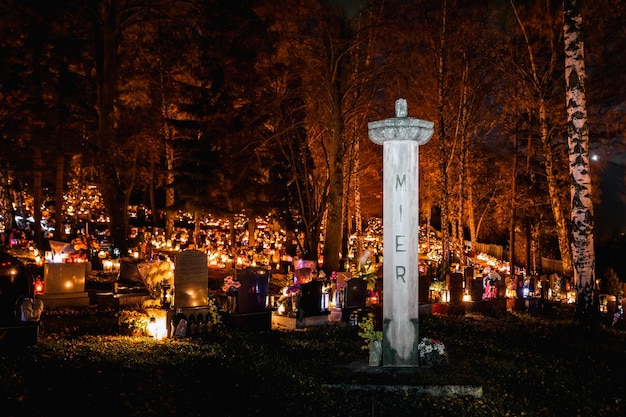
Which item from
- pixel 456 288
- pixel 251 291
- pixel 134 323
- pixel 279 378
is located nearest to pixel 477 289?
pixel 456 288

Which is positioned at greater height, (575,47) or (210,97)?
(210,97)

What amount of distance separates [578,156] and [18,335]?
12153 millimetres

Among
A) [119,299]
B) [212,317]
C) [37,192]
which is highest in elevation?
[37,192]

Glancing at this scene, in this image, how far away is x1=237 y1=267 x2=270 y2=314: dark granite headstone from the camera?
40.2 feet

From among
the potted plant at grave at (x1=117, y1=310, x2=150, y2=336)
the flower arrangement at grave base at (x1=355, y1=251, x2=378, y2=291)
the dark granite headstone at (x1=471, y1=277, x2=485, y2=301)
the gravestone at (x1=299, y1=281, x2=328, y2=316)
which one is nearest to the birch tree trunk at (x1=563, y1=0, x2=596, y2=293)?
the dark granite headstone at (x1=471, y1=277, x2=485, y2=301)

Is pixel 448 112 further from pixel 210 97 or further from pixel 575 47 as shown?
pixel 575 47

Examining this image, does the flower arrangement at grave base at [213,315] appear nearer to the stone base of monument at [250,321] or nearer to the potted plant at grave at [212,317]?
the potted plant at grave at [212,317]

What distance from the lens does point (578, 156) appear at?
14.4 meters

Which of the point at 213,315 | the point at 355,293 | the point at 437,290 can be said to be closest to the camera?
the point at 213,315

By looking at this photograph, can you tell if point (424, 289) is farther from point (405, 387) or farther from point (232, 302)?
point (405, 387)

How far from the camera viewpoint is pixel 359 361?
900 cm

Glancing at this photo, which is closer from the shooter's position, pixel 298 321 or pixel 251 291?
pixel 251 291

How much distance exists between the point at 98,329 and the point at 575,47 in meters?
12.2

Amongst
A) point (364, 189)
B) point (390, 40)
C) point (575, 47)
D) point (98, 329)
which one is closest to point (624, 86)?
point (390, 40)
